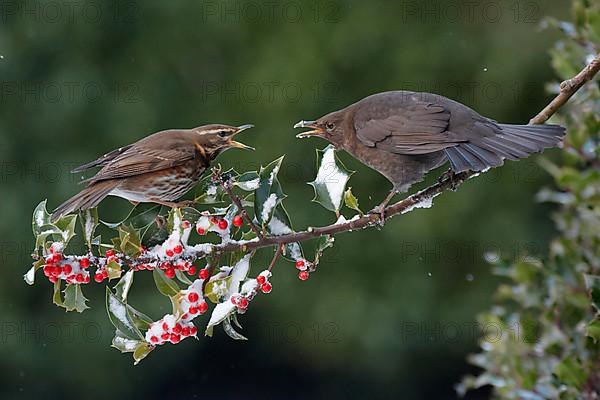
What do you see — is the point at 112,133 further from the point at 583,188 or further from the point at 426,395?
the point at 583,188

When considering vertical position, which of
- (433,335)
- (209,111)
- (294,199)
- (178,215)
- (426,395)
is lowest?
(426,395)

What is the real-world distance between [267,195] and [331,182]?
20cm

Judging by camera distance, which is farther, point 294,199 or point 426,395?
point 426,395

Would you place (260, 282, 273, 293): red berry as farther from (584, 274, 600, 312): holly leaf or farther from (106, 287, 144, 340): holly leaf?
(584, 274, 600, 312): holly leaf

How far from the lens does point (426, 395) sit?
7.84 m

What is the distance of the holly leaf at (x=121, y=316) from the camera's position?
2207 millimetres

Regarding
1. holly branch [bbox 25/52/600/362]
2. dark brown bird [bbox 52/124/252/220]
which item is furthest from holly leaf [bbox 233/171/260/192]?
dark brown bird [bbox 52/124/252/220]

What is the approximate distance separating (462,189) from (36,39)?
3.54 m

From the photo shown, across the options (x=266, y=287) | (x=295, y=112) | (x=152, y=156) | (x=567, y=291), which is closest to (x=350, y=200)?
(x=266, y=287)

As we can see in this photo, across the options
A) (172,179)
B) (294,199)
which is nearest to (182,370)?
(294,199)

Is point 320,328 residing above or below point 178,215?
below

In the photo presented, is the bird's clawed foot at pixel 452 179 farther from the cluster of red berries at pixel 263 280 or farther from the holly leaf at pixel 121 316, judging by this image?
the holly leaf at pixel 121 316

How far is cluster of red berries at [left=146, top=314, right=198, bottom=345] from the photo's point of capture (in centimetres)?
218

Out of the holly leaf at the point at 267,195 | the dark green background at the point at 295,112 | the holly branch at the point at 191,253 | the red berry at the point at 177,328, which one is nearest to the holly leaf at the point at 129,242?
the holly branch at the point at 191,253
